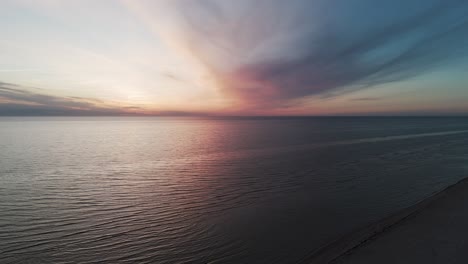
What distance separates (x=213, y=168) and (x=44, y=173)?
66.5ft

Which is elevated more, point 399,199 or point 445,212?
point 445,212

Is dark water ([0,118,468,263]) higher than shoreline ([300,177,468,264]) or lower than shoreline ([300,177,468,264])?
lower

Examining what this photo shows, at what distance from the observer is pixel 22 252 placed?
11.4 metres

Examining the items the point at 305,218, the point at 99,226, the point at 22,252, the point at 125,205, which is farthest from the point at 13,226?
the point at 305,218

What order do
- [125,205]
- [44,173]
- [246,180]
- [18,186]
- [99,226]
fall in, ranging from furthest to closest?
1. [44,173]
2. [246,180]
3. [18,186]
4. [125,205]
5. [99,226]

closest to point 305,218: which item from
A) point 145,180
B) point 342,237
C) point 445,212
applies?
point 342,237

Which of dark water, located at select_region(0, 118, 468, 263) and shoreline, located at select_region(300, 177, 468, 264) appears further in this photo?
dark water, located at select_region(0, 118, 468, 263)

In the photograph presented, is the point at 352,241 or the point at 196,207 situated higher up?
the point at 352,241

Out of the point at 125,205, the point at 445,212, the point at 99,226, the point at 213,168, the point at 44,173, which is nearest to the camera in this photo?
the point at 445,212

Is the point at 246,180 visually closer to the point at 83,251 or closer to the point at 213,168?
the point at 213,168

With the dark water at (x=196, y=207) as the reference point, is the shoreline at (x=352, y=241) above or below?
above

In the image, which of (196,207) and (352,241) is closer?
(352,241)

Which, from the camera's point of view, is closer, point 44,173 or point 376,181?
point 376,181

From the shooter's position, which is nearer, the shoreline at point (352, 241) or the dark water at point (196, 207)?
the shoreline at point (352, 241)
